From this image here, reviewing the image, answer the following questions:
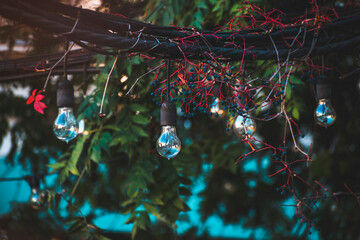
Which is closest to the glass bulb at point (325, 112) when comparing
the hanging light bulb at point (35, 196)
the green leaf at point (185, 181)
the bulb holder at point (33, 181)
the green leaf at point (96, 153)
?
the green leaf at point (185, 181)

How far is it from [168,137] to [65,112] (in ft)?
1.90

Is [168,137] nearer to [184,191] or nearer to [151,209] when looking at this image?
[151,209]

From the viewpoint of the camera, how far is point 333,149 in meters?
5.98

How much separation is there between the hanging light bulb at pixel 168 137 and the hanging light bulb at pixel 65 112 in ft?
1.58

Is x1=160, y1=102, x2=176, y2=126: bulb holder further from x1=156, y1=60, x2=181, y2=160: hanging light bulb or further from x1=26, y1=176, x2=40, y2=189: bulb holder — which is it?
x1=26, y1=176, x2=40, y2=189: bulb holder

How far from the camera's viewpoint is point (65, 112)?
2.32 meters

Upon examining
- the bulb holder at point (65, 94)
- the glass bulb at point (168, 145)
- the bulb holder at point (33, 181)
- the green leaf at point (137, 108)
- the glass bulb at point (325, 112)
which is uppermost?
the bulb holder at point (33, 181)

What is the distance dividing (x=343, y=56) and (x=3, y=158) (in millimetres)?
5098

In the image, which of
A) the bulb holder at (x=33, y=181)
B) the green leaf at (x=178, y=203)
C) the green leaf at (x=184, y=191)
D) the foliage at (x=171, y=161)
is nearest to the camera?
the foliage at (x=171, y=161)

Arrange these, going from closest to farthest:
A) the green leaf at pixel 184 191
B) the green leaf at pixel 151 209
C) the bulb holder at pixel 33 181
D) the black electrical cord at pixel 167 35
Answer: the black electrical cord at pixel 167 35
the green leaf at pixel 151 209
the green leaf at pixel 184 191
the bulb holder at pixel 33 181

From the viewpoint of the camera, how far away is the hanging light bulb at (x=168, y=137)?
2184mm

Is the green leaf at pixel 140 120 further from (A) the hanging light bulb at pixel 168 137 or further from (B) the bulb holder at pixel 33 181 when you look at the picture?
(B) the bulb holder at pixel 33 181

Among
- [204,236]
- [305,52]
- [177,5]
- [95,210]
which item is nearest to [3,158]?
[95,210]

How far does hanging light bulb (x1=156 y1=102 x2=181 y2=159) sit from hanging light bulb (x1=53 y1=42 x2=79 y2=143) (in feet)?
1.58
